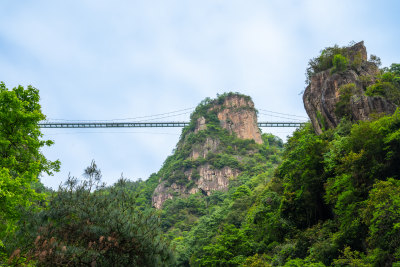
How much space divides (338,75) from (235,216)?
1510cm

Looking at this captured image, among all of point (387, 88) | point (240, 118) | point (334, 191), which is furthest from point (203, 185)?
point (334, 191)

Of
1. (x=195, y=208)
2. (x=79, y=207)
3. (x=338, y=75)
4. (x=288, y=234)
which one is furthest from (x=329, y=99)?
(x=195, y=208)

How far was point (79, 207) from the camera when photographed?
35.6 feet

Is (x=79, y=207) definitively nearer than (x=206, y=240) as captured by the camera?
Yes

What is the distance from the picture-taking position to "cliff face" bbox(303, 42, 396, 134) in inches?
875

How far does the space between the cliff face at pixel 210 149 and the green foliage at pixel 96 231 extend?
185 ft

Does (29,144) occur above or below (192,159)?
below

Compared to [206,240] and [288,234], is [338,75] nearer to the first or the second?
[288,234]

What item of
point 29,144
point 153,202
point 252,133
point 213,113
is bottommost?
point 29,144

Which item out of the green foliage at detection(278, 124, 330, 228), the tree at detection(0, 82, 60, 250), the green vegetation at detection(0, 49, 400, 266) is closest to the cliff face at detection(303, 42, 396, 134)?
the green vegetation at detection(0, 49, 400, 266)

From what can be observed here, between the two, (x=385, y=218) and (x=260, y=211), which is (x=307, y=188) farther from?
(x=385, y=218)

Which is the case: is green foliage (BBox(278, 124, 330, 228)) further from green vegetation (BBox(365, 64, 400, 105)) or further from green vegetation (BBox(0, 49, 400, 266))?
green vegetation (BBox(365, 64, 400, 105))

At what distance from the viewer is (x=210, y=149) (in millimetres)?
77812

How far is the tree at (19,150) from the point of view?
8812 mm
